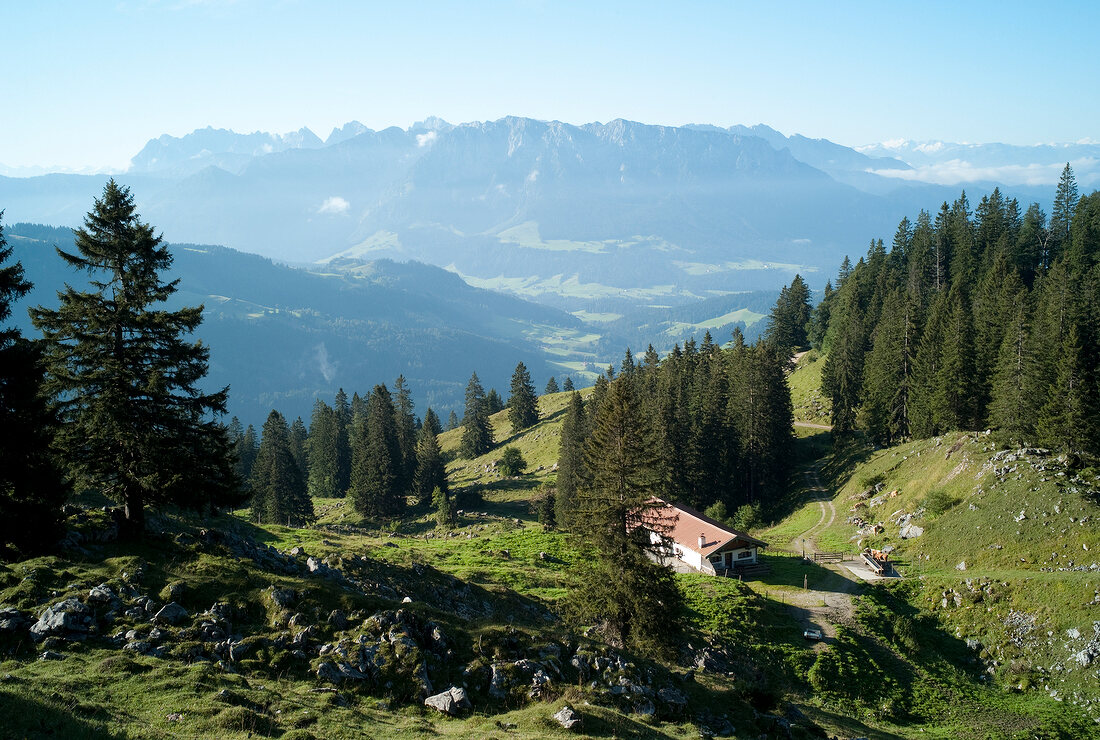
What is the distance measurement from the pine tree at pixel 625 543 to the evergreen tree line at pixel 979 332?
3753cm

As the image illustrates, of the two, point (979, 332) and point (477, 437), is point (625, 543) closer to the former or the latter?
point (979, 332)

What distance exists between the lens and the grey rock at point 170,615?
64.6 ft

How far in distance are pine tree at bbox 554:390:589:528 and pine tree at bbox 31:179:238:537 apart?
126 ft

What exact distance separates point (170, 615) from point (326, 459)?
8424cm

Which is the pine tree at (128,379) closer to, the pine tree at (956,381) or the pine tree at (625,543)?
the pine tree at (625,543)

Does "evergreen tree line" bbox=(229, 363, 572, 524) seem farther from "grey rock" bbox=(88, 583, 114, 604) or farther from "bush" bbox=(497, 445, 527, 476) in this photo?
"grey rock" bbox=(88, 583, 114, 604)

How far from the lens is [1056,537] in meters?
41.3

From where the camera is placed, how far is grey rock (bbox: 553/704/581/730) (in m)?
18.2

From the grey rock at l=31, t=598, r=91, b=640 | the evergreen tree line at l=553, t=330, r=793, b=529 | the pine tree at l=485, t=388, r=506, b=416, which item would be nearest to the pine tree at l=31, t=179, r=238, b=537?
the grey rock at l=31, t=598, r=91, b=640

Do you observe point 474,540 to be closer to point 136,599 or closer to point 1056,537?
point 136,599

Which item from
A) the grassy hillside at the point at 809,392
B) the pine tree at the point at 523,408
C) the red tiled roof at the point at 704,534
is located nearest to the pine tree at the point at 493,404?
the pine tree at the point at 523,408

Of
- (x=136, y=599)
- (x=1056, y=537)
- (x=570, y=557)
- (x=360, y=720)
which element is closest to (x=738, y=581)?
(x=570, y=557)

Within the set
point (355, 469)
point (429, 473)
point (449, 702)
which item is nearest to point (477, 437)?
point (429, 473)

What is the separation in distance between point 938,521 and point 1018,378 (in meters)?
14.2
